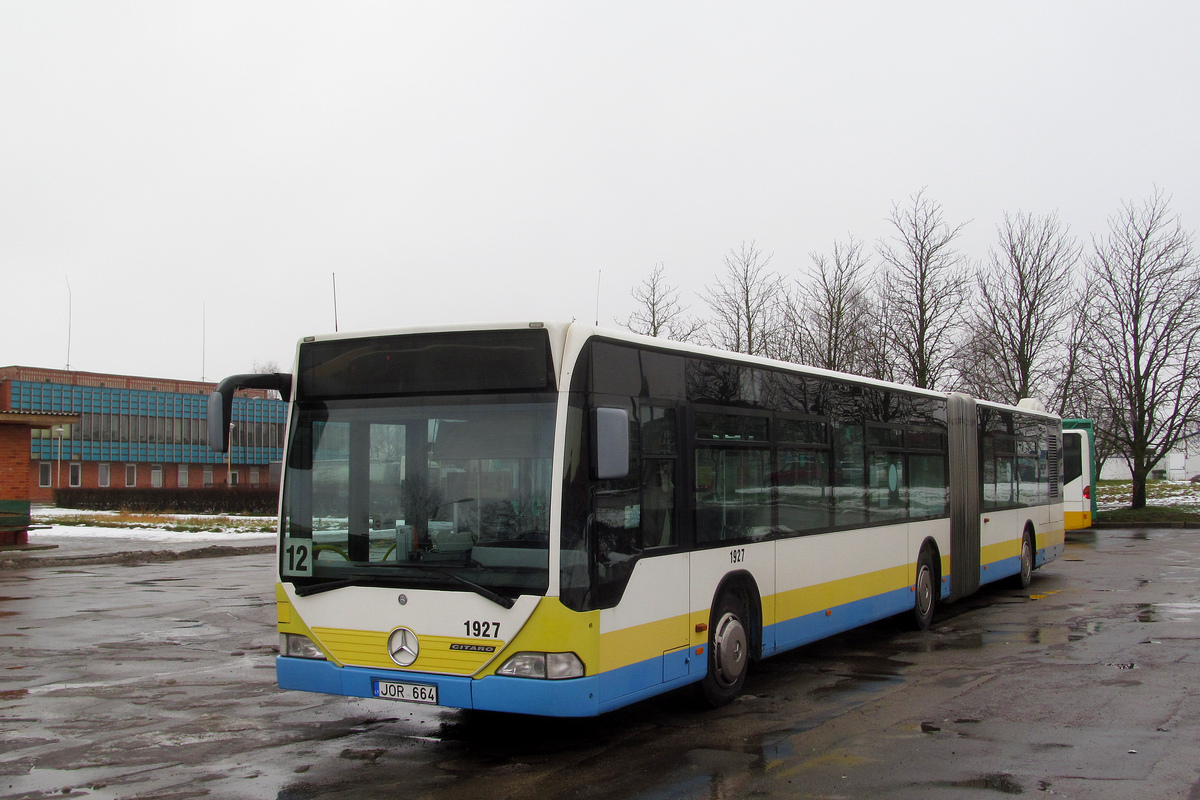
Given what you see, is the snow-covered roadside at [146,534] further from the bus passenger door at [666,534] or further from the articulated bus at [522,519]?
the bus passenger door at [666,534]

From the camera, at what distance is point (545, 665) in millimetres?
6133

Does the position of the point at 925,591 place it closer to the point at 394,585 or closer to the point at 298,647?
the point at 394,585

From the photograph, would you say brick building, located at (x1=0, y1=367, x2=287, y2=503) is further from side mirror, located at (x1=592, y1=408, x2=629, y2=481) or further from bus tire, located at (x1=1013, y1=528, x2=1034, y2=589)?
side mirror, located at (x1=592, y1=408, x2=629, y2=481)

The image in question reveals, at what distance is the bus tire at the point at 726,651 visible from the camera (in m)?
7.82

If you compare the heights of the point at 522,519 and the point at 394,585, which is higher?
the point at 522,519

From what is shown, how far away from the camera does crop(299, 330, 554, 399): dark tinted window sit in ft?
21.0

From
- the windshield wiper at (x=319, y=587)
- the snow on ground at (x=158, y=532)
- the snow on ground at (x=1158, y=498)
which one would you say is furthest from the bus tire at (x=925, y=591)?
the snow on ground at (x=1158, y=498)

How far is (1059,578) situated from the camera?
17891 millimetres

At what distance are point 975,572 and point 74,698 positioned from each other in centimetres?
1096

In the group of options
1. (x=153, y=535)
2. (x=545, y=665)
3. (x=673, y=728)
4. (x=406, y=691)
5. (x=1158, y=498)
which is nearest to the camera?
(x=545, y=665)

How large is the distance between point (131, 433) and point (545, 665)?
272ft

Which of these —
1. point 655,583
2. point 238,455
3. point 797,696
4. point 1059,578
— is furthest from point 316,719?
point 238,455

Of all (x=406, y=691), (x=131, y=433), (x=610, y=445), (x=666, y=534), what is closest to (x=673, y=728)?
(x=666, y=534)

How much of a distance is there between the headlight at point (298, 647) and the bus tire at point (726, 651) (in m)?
2.85
